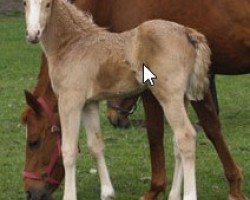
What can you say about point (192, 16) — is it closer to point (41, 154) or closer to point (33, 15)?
point (41, 154)

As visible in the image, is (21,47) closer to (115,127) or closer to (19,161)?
(115,127)

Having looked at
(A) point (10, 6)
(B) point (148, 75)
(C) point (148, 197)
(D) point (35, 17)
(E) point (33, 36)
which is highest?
(A) point (10, 6)

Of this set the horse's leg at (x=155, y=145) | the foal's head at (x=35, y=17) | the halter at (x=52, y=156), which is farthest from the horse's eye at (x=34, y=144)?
the foal's head at (x=35, y=17)

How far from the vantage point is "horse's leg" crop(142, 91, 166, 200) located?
269 inches

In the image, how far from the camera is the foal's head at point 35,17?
5.37 m

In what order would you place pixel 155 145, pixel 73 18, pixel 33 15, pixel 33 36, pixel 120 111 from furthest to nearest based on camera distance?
pixel 120 111, pixel 155 145, pixel 73 18, pixel 33 15, pixel 33 36

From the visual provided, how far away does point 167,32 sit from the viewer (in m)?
5.75

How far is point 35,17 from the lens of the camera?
A: 5461 millimetres

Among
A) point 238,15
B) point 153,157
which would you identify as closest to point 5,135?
point 153,157

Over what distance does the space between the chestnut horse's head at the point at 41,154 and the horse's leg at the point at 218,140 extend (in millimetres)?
1265

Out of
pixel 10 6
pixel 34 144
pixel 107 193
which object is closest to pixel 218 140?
pixel 107 193

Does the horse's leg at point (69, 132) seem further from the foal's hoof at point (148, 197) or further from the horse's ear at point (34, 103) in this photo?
the foal's hoof at point (148, 197)

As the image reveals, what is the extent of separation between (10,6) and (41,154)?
22174 millimetres

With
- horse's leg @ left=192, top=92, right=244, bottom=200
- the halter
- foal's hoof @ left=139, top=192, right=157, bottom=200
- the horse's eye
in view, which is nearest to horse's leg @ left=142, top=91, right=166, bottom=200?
foal's hoof @ left=139, top=192, right=157, bottom=200
